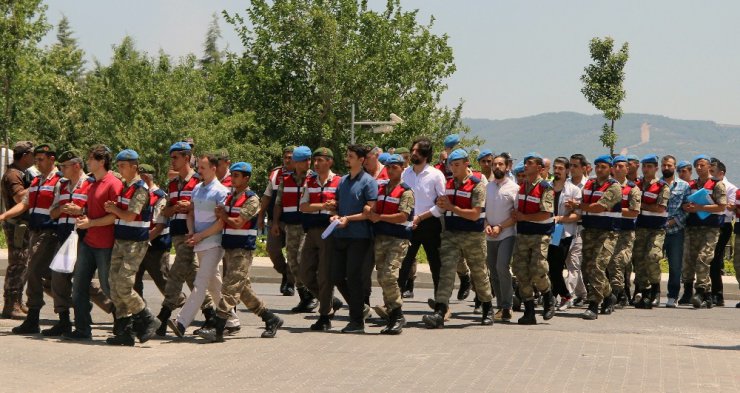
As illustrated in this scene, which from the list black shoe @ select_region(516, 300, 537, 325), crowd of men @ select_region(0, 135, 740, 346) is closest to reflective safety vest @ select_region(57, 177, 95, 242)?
crowd of men @ select_region(0, 135, 740, 346)

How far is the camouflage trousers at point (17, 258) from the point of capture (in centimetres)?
1402

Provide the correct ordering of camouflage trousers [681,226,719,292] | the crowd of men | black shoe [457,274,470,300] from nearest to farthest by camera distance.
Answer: the crowd of men < black shoe [457,274,470,300] < camouflage trousers [681,226,719,292]

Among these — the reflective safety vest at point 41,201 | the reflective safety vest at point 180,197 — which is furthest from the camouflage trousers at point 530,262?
the reflective safety vest at point 41,201

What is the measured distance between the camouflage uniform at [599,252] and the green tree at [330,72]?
4297 cm

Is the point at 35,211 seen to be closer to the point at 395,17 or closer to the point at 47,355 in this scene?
the point at 47,355

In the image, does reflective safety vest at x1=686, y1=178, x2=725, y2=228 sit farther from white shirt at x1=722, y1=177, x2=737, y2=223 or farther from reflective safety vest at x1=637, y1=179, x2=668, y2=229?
reflective safety vest at x1=637, y1=179, x2=668, y2=229

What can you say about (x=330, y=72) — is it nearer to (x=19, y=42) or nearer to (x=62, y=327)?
(x=19, y=42)

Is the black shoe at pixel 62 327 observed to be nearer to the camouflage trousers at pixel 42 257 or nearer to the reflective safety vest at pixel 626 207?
the camouflage trousers at pixel 42 257

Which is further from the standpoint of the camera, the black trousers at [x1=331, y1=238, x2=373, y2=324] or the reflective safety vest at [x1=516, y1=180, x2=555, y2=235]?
the reflective safety vest at [x1=516, y1=180, x2=555, y2=235]

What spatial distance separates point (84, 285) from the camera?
489 inches

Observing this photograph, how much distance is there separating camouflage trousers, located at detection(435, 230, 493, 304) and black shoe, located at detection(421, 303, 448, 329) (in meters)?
0.06

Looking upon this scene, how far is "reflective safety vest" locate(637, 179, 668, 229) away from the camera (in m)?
17.4

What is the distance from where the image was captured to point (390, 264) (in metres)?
13.5

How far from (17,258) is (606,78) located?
3631cm
